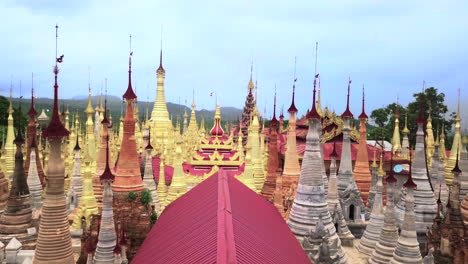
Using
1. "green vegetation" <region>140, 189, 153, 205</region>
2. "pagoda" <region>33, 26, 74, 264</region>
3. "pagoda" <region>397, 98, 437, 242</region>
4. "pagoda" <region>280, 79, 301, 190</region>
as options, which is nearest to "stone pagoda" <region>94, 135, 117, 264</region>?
"pagoda" <region>33, 26, 74, 264</region>

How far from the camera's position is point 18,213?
14500 millimetres

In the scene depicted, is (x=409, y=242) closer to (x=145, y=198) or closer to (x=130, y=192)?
(x=145, y=198)

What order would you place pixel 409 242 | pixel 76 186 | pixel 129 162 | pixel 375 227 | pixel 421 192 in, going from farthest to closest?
→ pixel 76 186, pixel 421 192, pixel 129 162, pixel 375 227, pixel 409 242

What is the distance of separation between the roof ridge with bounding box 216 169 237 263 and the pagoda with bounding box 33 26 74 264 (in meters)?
3.05

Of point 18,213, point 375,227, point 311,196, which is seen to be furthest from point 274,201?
point 18,213

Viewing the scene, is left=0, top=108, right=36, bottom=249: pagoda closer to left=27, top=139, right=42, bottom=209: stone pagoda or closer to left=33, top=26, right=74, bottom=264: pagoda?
left=27, top=139, right=42, bottom=209: stone pagoda

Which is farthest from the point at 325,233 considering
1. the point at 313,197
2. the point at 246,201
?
the point at 246,201

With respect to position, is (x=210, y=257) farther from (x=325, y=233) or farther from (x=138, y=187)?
(x=138, y=187)

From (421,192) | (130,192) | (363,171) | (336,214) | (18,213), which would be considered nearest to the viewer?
(130,192)

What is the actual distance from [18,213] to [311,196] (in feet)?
34.6

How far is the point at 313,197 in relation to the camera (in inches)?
472

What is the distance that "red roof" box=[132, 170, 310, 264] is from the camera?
7.41m

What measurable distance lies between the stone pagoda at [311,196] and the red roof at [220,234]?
0.52 meters

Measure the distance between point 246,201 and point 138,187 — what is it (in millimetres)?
4147
